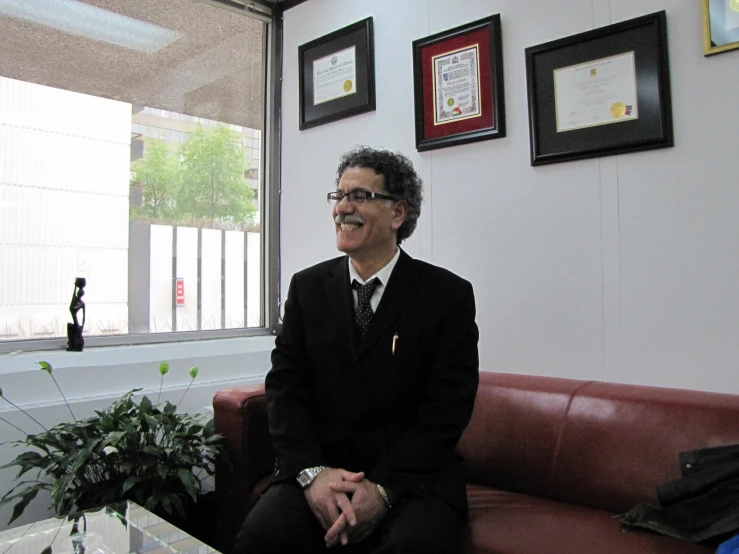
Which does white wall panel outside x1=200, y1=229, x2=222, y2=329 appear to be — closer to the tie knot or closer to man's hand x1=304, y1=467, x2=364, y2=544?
the tie knot

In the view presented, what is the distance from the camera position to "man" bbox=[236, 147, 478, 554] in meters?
1.46

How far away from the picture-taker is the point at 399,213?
1842 mm

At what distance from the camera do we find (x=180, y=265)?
303cm

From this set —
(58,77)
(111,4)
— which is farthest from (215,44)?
(58,77)

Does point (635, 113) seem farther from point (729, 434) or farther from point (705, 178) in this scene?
point (729, 434)

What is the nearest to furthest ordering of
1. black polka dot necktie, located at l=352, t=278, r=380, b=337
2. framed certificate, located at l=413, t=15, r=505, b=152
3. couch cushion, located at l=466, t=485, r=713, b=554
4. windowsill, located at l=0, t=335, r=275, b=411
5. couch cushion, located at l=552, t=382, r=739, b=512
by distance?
couch cushion, located at l=466, t=485, r=713, b=554
couch cushion, located at l=552, t=382, r=739, b=512
black polka dot necktie, located at l=352, t=278, r=380, b=337
windowsill, located at l=0, t=335, r=275, b=411
framed certificate, located at l=413, t=15, r=505, b=152

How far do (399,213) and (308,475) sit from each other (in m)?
0.83

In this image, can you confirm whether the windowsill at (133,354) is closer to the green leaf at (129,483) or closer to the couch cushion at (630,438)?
the green leaf at (129,483)

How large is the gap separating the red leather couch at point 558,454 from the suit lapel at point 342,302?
51 centimetres

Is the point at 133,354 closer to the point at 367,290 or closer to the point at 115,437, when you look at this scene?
the point at 115,437

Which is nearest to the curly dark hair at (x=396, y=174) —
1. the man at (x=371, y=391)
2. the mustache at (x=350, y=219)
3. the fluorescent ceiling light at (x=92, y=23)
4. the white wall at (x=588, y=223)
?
the man at (x=371, y=391)

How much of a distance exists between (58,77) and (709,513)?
2.93 metres

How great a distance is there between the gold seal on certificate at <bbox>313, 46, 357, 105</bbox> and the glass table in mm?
2142

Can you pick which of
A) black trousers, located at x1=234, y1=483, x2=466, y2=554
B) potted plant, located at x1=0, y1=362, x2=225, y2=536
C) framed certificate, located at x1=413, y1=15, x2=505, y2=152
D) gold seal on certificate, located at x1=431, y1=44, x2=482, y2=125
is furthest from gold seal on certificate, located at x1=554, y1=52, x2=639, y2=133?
potted plant, located at x1=0, y1=362, x2=225, y2=536
